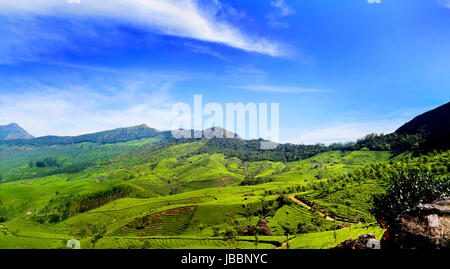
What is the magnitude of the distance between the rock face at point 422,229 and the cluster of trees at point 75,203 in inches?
5049

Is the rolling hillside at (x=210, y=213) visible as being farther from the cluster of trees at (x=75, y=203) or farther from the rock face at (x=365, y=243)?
the rock face at (x=365, y=243)

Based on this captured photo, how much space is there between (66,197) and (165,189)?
59.3 meters

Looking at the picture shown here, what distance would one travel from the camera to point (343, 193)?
62.5 meters

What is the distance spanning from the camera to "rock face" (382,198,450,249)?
22.6ft

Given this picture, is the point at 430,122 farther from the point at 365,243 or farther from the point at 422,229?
the point at 422,229

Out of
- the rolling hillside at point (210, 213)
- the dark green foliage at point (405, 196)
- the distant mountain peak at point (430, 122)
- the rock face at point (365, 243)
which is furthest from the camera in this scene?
the distant mountain peak at point (430, 122)

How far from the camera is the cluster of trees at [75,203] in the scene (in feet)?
319

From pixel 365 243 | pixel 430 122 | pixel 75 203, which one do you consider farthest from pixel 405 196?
pixel 430 122

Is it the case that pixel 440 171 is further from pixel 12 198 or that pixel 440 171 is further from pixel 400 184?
pixel 12 198

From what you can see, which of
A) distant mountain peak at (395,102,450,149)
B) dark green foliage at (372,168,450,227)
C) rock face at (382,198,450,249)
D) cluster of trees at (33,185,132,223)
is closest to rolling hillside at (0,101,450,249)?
cluster of trees at (33,185,132,223)

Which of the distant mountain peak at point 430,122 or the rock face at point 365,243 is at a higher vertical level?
the distant mountain peak at point 430,122

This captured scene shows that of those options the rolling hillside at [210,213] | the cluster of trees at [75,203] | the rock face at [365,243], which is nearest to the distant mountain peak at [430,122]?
the rolling hillside at [210,213]

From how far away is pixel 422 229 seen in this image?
7.26 m
